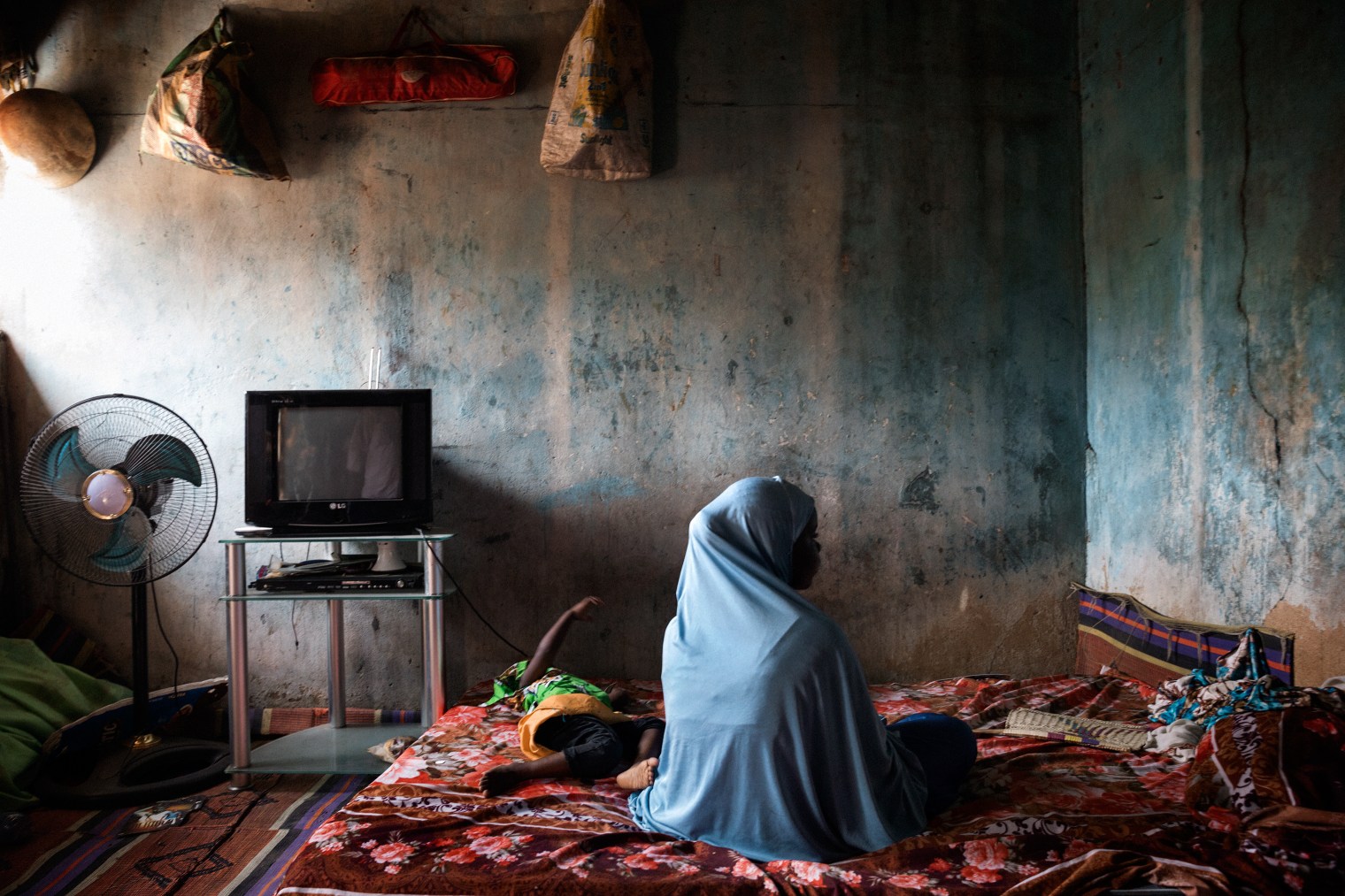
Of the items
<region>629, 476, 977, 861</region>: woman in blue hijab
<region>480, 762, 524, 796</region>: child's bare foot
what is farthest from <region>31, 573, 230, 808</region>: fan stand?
<region>629, 476, 977, 861</region>: woman in blue hijab

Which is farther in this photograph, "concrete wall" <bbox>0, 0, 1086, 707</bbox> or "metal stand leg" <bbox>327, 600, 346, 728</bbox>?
"concrete wall" <bbox>0, 0, 1086, 707</bbox>

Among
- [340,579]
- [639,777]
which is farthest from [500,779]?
[340,579]

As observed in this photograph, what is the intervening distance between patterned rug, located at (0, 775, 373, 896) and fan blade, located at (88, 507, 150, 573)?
890 millimetres

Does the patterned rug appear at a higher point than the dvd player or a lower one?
lower

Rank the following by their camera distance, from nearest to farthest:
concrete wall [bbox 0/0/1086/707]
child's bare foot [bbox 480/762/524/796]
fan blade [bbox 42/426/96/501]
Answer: child's bare foot [bbox 480/762/524/796] < fan blade [bbox 42/426/96/501] < concrete wall [bbox 0/0/1086/707]

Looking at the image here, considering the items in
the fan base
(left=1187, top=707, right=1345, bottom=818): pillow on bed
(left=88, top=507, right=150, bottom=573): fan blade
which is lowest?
the fan base

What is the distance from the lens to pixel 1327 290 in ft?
8.70

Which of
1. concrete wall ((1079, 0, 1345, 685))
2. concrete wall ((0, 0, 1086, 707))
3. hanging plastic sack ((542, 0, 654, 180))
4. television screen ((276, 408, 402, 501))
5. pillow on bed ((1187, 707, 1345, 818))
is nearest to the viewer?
pillow on bed ((1187, 707, 1345, 818))

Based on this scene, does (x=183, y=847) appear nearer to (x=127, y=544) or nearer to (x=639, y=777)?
(x=127, y=544)

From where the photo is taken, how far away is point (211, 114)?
11.7 ft

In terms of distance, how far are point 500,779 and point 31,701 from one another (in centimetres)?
229

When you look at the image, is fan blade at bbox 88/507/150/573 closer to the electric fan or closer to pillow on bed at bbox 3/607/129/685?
the electric fan

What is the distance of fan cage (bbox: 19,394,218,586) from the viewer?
3.10m

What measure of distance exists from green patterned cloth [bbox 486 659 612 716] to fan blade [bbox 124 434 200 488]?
1.43m
